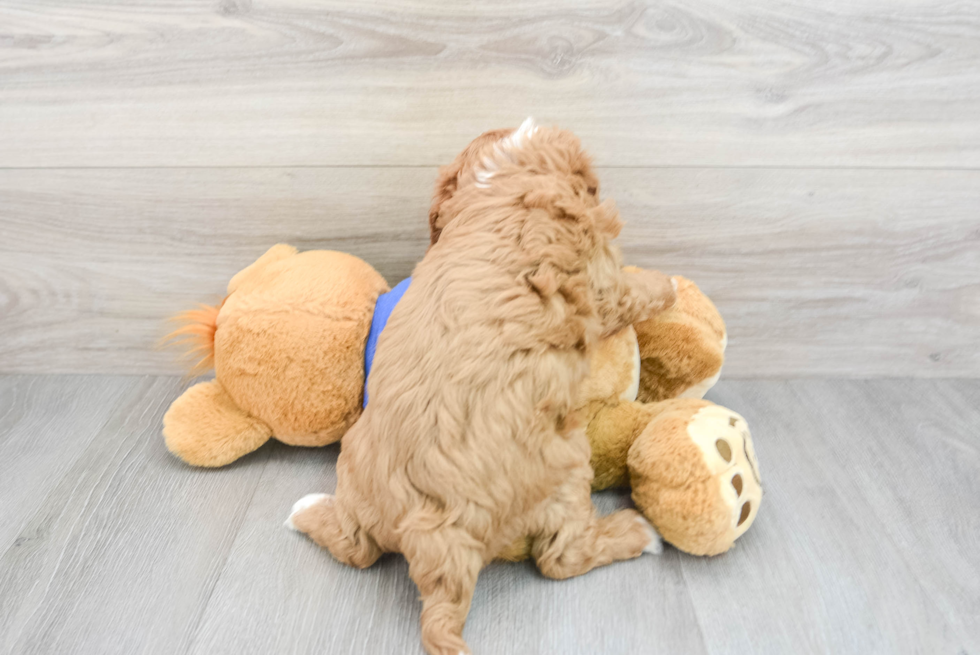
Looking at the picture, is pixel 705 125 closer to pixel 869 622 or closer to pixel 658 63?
pixel 658 63

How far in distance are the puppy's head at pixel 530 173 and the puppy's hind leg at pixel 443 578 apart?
14.5 inches

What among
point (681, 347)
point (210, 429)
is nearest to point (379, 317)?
point (210, 429)

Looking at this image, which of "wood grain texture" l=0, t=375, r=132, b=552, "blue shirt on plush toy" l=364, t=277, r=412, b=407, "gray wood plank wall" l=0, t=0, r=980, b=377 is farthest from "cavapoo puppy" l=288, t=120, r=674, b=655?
"wood grain texture" l=0, t=375, r=132, b=552

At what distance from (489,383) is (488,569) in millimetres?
296

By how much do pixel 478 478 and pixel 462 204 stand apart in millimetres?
318

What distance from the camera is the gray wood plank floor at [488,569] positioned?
75 cm

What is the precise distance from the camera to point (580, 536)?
0.78 m

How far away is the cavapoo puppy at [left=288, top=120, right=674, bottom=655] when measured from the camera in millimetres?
674

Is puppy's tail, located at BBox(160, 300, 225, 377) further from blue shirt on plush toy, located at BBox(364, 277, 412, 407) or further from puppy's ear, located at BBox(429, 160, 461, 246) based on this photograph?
puppy's ear, located at BBox(429, 160, 461, 246)

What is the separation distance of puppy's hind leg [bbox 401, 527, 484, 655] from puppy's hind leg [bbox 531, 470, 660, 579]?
11 centimetres

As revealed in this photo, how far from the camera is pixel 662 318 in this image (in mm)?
954

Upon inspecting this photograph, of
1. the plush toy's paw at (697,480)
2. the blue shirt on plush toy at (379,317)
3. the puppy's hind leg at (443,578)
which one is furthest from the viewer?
the blue shirt on plush toy at (379,317)

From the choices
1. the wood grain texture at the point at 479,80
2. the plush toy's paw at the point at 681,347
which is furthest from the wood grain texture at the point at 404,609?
the wood grain texture at the point at 479,80

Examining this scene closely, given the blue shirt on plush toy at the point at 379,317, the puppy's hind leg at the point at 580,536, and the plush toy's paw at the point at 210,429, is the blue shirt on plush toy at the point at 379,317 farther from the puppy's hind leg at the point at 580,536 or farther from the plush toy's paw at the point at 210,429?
the puppy's hind leg at the point at 580,536
